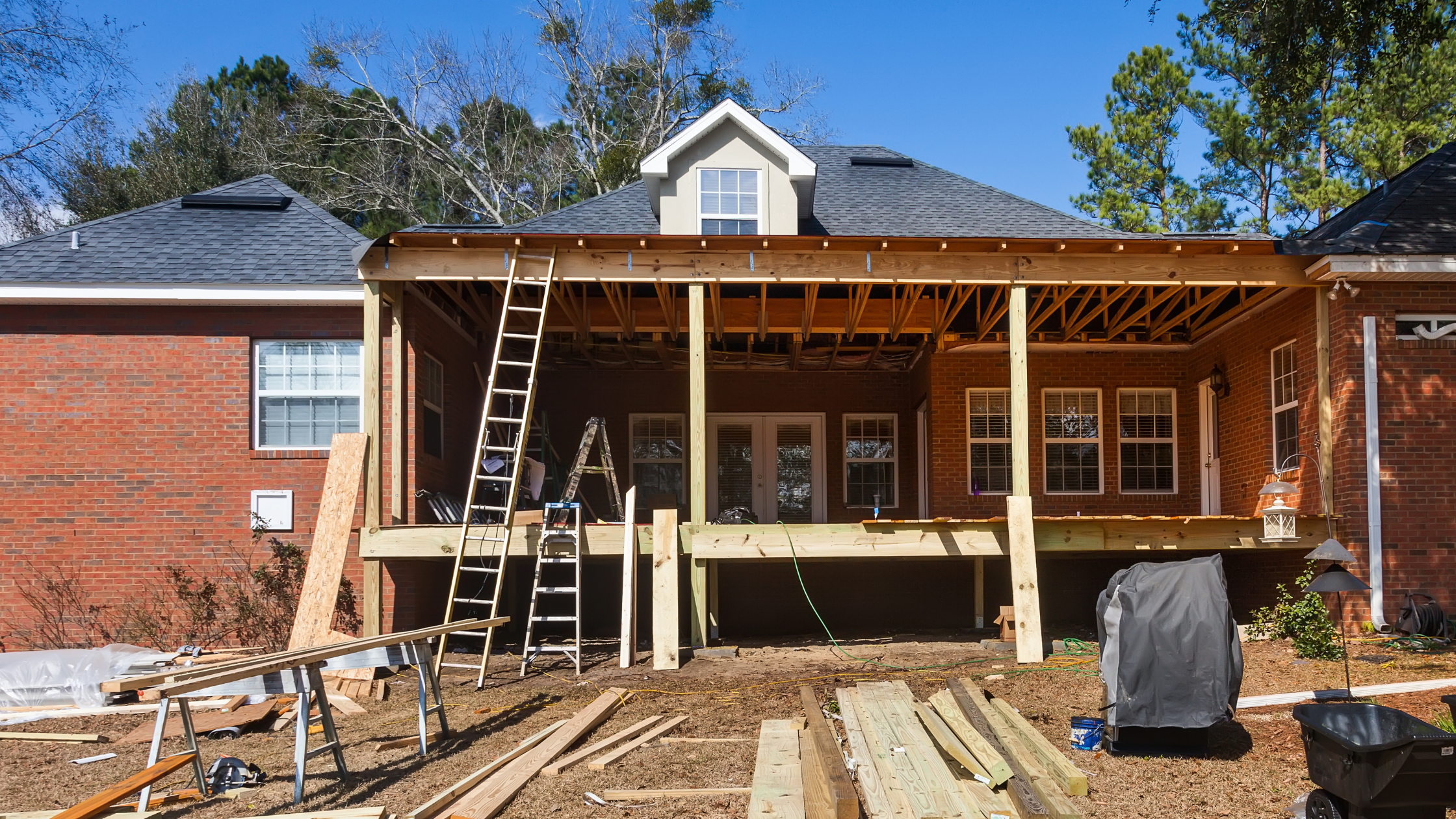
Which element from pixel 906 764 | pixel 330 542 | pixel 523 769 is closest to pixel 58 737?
pixel 330 542

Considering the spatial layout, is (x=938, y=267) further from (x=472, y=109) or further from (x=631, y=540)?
(x=472, y=109)

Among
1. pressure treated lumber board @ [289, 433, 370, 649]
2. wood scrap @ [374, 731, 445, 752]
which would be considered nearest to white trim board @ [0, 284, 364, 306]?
pressure treated lumber board @ [289, 433, 370, 649]

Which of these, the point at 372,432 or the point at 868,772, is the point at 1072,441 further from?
the point at 868,772

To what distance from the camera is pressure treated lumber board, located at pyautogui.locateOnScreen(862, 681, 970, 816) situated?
547cm

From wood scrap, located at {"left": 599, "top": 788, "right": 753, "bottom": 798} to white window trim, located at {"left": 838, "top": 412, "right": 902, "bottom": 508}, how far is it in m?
11.1

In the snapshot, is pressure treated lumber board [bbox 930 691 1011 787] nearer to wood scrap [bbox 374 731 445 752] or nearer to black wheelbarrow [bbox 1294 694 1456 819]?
black wheelbarrow [bbox 1294 694 1456 819]

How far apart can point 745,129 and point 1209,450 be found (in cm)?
790

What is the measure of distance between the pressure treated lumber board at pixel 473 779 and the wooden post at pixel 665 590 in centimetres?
248

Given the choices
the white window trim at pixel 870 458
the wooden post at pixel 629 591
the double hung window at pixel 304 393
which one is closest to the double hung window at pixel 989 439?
the white window trim at pixel 870 458

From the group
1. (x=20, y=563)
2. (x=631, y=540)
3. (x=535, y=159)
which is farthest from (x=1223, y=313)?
(x=535, y=159)

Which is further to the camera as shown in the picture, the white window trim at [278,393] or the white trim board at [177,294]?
the white window trim at [278,393]

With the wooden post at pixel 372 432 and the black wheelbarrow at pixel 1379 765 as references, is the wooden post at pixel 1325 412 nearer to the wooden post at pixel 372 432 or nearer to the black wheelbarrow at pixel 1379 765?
the black wheelbarrow at pixel 1379 765

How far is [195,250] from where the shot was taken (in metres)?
12.5

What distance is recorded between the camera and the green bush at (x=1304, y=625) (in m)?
9.71
